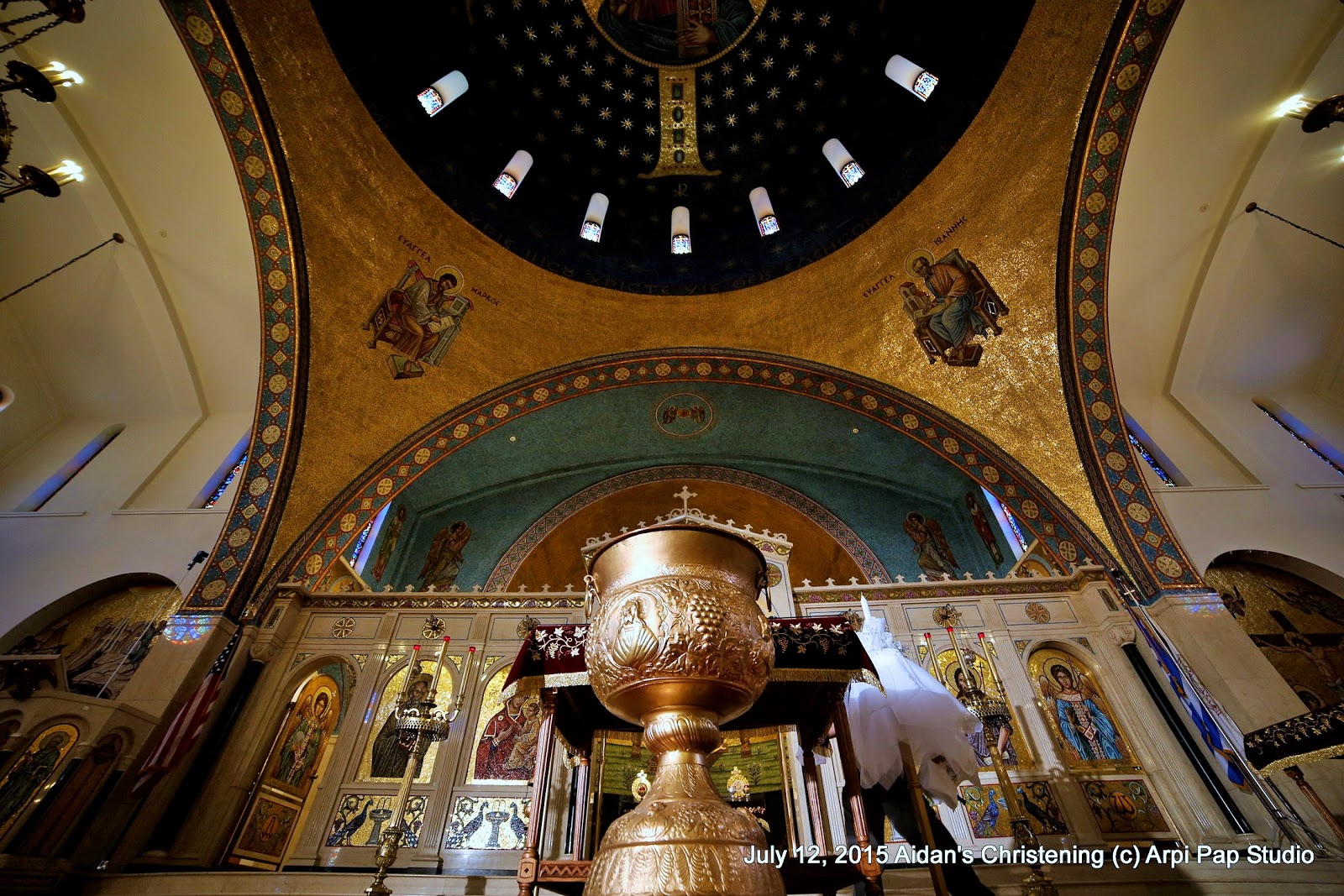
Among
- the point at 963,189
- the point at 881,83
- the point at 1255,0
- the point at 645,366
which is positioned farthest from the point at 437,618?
the point at 1255,0

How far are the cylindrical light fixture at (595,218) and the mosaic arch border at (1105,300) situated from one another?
305 inches

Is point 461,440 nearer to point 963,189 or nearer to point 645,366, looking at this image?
point 645,366

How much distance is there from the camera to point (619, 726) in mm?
5098

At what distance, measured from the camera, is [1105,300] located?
27.8 ft

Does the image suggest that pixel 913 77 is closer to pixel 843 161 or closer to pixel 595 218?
pixel 843 161

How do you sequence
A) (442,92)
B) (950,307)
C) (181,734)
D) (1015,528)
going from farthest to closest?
(1015,528) → (442,92) → (950,307) → (181,734)

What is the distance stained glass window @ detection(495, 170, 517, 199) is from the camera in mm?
10523

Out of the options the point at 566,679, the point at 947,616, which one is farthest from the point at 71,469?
the point at 947,616

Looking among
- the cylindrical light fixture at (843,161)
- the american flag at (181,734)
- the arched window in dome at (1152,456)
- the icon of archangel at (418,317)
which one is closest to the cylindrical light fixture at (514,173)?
the icon of archangel at (418,317)

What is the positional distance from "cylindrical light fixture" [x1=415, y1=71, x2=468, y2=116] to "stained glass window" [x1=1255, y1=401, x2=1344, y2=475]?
14.6 meters

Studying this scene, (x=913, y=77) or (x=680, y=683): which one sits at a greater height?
(x=913, y=77)

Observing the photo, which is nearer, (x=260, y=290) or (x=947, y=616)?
(x=947, y=616)

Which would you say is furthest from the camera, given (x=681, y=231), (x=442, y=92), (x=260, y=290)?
(x=681, y=231)

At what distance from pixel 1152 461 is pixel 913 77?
24.6ft
